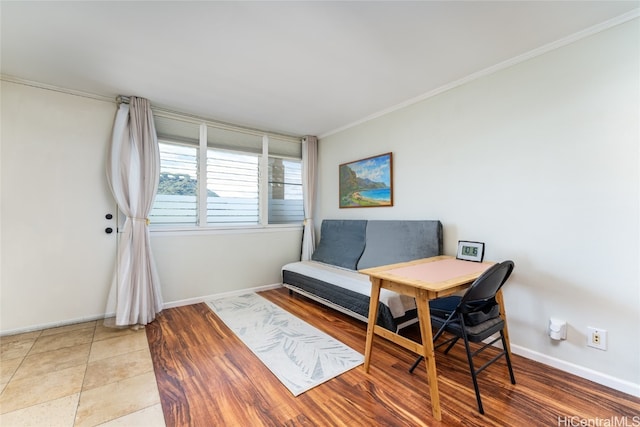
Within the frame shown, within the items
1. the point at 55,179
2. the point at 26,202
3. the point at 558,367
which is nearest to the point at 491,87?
the point at 558,367

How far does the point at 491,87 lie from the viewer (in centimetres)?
229

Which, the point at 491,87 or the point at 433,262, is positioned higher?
the point at 491,87

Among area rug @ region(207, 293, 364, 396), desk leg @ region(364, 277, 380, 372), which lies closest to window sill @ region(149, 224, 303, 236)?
area rug @ region(207, 293, 364, 396)

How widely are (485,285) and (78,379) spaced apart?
278 centimetres

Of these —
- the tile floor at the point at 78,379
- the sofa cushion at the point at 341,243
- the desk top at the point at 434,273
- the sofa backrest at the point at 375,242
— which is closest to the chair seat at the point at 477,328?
the desk top at the point at 434,273

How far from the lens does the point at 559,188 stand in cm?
192

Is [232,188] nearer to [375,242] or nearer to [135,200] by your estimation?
[135,200]

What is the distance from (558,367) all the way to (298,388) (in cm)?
191

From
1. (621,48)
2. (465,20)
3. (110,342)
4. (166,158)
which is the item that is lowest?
(110,342)

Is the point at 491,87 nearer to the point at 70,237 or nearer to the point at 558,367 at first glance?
the point at 558,367

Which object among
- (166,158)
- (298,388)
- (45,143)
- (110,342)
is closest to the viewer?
(298,388)

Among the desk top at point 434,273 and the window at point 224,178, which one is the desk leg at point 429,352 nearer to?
the desk top at point 434,273

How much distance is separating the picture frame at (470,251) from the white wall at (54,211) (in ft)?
10.7

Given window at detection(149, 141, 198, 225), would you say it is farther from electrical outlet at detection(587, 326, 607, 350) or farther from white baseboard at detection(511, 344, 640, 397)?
electrical outlet at detection(587, 326, 607, 350)
